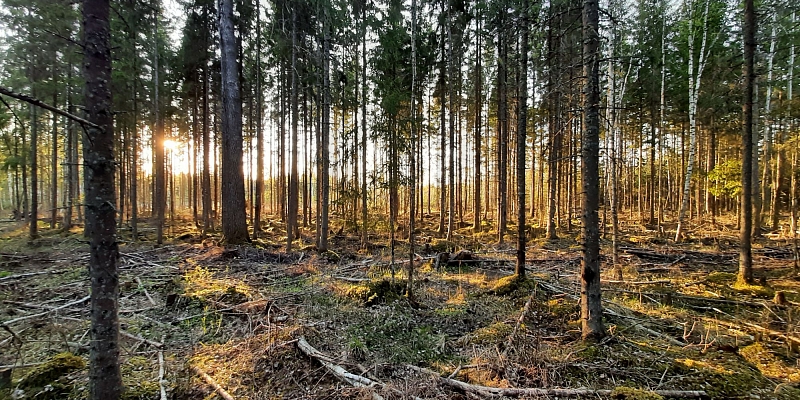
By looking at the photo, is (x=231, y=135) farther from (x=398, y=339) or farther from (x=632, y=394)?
(x=632, y=394)

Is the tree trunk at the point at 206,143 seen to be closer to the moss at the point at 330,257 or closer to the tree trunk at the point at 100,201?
the moss at the point at 330,257

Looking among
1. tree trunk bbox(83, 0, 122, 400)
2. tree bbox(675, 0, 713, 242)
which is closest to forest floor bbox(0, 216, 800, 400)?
tree trunk bbox(83, 0, 122, 400)

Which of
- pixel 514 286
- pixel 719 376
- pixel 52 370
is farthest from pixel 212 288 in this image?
pixel 719 376

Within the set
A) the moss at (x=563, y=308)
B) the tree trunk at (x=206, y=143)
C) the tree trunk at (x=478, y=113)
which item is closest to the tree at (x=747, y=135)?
the moss at (x=563, y=308)

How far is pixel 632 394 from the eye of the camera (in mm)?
3561

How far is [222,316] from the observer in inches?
240

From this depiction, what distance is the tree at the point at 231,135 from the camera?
Answer: 1170cm

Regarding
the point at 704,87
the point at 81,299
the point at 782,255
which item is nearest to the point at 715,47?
the point at 704,87

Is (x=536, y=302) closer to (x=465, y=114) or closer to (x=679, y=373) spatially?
(x=679, y=373)

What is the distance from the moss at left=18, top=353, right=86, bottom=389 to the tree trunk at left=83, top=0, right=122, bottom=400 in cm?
108

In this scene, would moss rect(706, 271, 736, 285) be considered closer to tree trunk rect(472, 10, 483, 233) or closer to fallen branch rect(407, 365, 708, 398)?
Answer: fallen branch rect(407, 365, 708, 398)

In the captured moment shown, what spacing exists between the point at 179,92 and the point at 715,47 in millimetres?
28642

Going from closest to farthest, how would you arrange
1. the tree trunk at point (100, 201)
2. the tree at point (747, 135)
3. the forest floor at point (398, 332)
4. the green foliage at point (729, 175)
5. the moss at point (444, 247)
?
the tree trunk at point (100, 201) → the forest floor at point (398, 332) → the tree at point (747, 135) → the moss at point (444, 247) → the green foliage at point (729, 175)

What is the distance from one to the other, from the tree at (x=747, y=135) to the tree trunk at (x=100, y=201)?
1258cm
